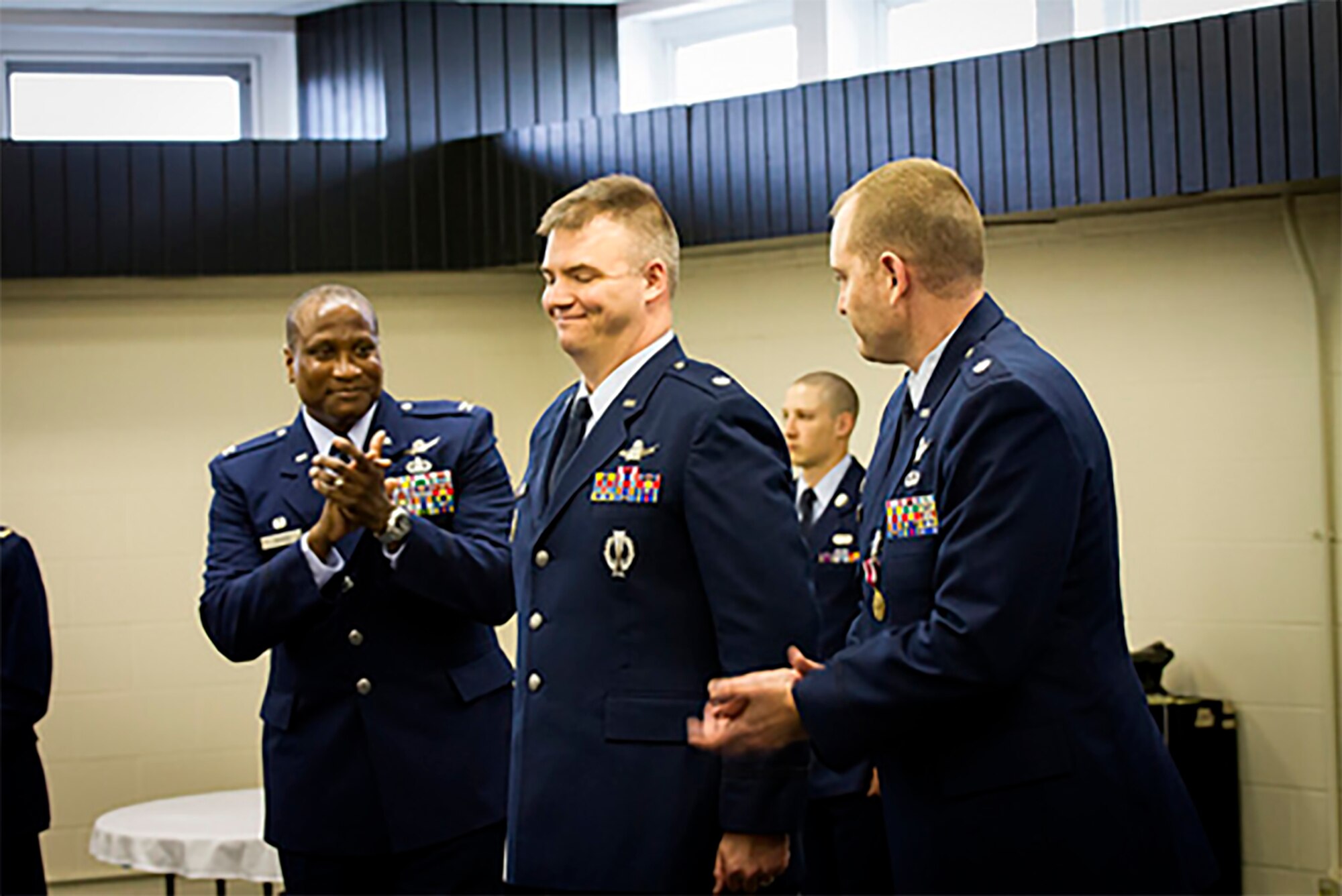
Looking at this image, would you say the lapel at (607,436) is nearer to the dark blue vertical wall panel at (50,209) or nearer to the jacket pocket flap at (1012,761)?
the jacket pocket flap at (1012,761)

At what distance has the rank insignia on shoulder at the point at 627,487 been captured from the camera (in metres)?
2.62

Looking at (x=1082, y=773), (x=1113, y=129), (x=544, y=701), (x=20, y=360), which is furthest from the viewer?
(x=20, y=360)

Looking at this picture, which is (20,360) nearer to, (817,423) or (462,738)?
(817,423)

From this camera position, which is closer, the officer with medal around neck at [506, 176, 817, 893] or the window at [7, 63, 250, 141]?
the officer with medal around neck at [506, 176, 817, 893]

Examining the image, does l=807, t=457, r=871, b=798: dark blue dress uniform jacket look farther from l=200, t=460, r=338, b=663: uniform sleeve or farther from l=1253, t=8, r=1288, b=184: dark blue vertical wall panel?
l=200, t=460, r=338, b=663: uniform sleeve

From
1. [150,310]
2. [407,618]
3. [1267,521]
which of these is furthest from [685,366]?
[150,310]

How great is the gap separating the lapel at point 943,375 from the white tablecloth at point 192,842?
2454 millimetres

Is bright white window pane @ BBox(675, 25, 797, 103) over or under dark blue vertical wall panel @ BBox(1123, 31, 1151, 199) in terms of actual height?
over

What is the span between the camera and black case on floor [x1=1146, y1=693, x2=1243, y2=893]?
4945 mm

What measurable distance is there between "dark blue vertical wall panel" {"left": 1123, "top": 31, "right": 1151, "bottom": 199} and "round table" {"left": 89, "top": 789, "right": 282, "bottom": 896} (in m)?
2.97

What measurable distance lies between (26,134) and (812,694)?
4.82 m

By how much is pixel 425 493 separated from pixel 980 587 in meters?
1.46

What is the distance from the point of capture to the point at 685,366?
2.73 metres

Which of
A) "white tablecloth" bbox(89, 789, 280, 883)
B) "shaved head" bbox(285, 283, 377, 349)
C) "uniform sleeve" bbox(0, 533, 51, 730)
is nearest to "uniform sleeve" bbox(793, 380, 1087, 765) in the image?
"shaved head" bbox(285, 283, 377, 349)
